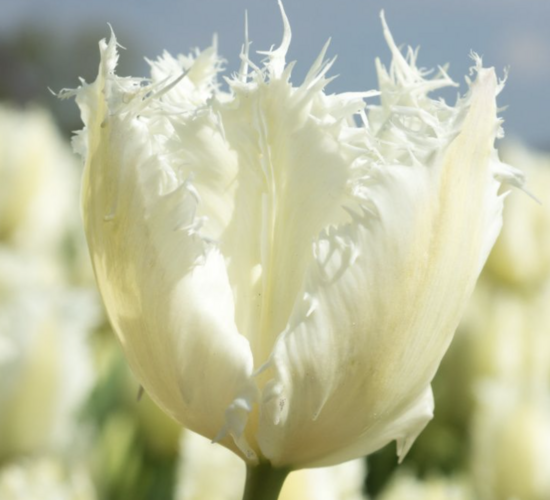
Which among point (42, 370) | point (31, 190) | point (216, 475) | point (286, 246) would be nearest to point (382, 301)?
point (286, 246)

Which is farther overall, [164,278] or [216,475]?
[216,475]

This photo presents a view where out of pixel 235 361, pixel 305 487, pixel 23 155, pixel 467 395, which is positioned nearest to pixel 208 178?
pixel 235 361

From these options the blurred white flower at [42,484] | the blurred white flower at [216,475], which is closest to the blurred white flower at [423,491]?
the blurred white flower at [216,475]

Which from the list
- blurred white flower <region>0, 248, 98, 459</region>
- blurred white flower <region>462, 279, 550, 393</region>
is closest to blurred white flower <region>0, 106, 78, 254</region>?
blurred white flower <region>0, 248, 98, 459</region>

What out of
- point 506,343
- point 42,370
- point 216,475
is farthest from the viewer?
point 506,343

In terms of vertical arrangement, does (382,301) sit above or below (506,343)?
above

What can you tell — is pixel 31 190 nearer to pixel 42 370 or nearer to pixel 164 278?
pixel 42 370

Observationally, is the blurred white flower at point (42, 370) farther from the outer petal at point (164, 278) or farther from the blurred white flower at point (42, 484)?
the outer petal at point (164, 278)
